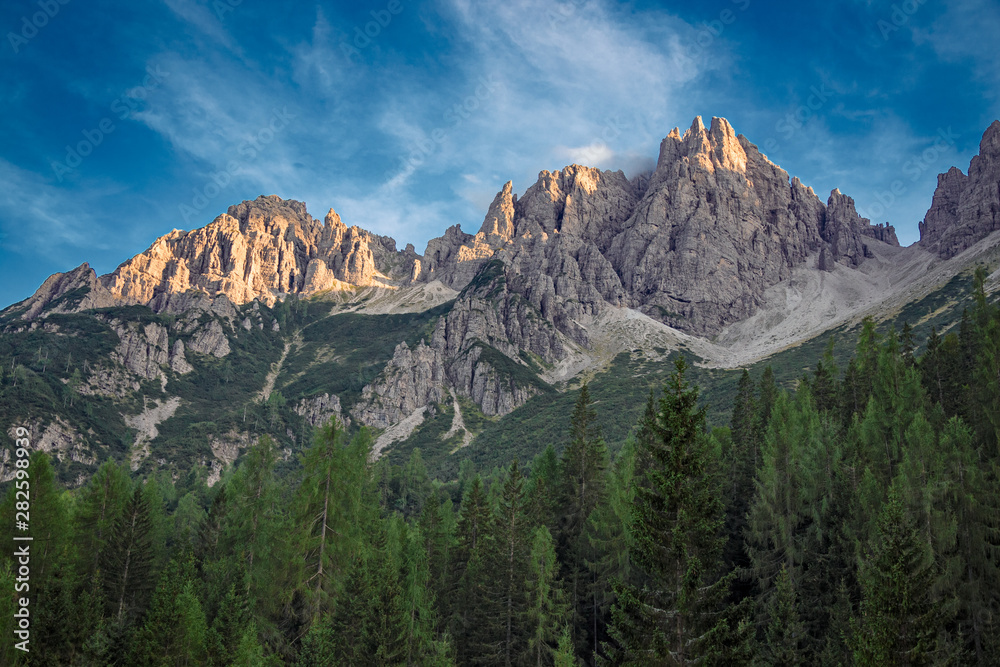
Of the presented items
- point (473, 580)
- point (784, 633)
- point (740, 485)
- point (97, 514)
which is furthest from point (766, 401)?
point (97, 514)

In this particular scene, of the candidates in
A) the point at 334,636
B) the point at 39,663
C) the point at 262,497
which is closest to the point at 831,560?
the point at 334,636

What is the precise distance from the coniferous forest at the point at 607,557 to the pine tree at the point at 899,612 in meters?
0.08

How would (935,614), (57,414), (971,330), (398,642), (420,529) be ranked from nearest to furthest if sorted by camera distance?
(935,614) < (398,642) < (420,529) < (971,330) < (57,414)

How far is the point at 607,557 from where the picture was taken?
47.3m

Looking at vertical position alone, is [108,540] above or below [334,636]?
above

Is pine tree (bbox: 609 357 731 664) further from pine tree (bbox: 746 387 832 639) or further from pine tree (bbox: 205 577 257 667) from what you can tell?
pine tree (bbox: 205 577 257 667)

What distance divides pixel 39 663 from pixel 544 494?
37351 millimetres

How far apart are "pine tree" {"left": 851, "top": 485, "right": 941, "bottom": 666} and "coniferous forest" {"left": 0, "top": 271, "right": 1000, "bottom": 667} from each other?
0.27 ft

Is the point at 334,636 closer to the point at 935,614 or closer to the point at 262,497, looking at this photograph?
the point at 262,497

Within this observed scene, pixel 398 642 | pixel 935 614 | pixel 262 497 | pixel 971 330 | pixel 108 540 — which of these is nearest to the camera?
pixel 935 614

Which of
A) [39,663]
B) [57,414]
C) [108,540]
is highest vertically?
[57,414]

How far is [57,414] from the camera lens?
182 meters

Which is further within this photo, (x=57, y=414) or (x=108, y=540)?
(x=57, y=414)

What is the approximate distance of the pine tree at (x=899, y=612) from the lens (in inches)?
837
